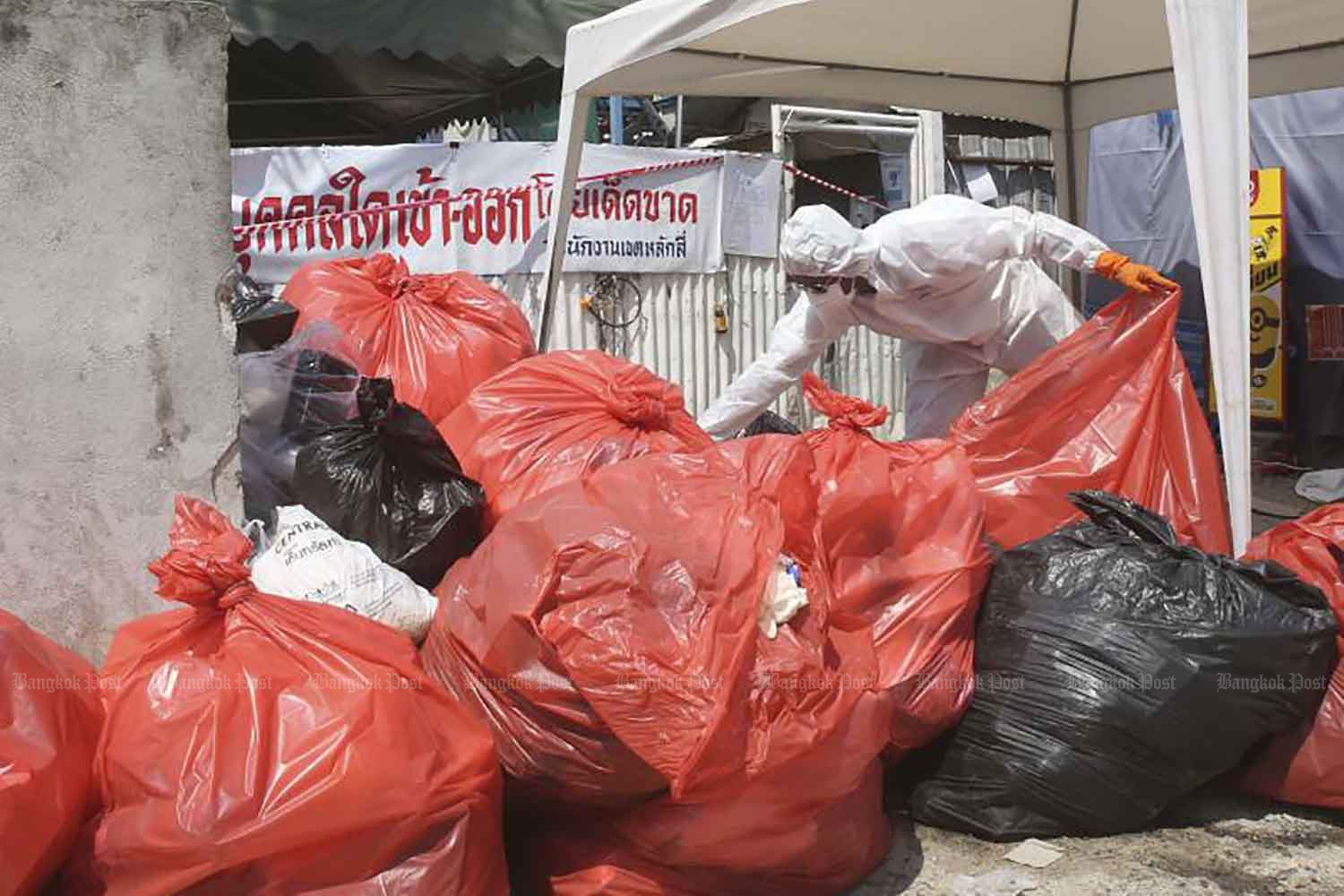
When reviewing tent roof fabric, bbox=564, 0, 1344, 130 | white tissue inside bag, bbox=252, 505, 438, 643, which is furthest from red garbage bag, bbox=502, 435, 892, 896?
tent roof fabric, bbox=564, 0, 1344, 130

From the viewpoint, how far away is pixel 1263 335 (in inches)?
272

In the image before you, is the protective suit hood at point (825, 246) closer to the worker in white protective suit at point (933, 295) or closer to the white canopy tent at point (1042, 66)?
the worker in white protective suit at point (933, 295)

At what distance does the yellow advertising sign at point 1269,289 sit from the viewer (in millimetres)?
6793

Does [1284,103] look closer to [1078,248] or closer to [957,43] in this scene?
[957,43]

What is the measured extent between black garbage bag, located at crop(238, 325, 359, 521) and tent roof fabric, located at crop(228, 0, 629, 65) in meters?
2.80

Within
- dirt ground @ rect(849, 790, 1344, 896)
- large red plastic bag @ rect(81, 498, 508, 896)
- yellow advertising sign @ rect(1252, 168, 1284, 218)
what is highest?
yellow advertising sign @ rect(1252, 168, 1284, 218)

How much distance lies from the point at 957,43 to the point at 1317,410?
2.95 metres

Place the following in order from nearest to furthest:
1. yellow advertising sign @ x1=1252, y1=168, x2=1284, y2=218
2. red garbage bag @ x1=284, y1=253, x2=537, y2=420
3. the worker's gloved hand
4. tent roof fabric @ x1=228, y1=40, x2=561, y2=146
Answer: the worker's gloved hand
red garbage bag @ x1=284, y1=253, x2=537, y2=420
tent roof fabric @ x1=228, y1=40, x2=561, y2=146
yellow advertising sign @ x1=1252, y1=168, x2=1284, y2=218

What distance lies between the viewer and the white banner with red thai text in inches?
222

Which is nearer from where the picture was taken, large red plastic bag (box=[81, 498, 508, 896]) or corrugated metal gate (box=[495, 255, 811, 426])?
large red plastic bag (box=[81, 498, 508, 896])

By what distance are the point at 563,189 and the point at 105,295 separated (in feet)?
7.76

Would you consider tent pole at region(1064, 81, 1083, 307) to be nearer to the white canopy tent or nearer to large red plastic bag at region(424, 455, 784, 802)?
the white canopy tent

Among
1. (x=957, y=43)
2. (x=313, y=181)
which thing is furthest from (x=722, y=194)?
(x=313, y=181)

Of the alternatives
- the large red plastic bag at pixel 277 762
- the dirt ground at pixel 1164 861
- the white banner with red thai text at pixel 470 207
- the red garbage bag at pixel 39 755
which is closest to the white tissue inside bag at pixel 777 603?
the large red plastic bag at pixel 277 762
